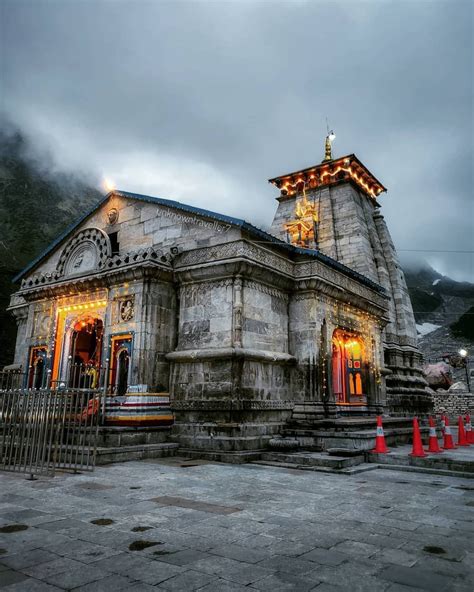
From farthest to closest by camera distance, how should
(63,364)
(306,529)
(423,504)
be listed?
(63,364), (423,504), (306,529)

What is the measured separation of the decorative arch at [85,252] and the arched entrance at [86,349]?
197 centimetres

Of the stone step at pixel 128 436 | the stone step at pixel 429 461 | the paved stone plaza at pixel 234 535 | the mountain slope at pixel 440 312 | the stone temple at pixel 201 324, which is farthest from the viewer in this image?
the mountain slope at pixel 440 312

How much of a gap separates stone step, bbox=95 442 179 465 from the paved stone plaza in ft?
6.85

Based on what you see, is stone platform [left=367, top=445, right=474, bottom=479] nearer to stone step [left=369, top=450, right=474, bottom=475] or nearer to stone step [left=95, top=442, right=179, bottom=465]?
stone step [left=369, top=450, right=474, bottom=475]

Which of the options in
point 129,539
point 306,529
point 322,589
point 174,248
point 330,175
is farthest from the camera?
point 330,175

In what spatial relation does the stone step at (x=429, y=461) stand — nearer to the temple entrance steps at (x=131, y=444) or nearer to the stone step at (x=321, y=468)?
the stone step at (x=321, y=468)

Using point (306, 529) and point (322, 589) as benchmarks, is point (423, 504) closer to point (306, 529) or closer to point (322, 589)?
point (306, 529)

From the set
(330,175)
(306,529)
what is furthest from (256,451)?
(330,175)

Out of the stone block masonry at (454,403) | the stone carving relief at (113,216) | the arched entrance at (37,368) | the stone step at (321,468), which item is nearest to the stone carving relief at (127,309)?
the stone carving relief at (113,216)

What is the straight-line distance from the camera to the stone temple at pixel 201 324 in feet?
42.0

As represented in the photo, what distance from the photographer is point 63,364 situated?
15820 millimetres

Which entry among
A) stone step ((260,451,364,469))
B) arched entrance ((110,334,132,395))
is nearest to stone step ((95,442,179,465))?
arched entrance ((110,334,132,395))

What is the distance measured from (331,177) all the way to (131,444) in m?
19.3

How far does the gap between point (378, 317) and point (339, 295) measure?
4264mm
